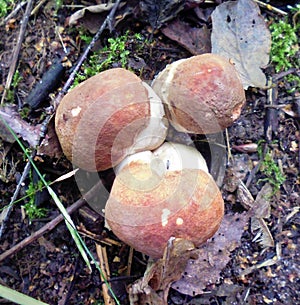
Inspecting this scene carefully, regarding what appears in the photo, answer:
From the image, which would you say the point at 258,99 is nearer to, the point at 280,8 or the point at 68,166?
the point at 280,8

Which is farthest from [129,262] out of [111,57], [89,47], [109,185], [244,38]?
[244,38]

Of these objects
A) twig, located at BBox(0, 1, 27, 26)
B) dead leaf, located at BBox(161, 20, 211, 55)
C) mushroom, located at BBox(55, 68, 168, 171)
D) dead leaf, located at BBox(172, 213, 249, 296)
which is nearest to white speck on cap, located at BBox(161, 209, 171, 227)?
mushroom, located at BBox(55, 68, 168, 171)

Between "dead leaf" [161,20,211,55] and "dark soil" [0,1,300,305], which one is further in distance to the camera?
"dead leaf" [161,20,211,55]

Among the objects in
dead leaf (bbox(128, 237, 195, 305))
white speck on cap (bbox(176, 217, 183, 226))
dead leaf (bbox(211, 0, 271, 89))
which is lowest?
dead leaf (bbox(128, 237, 195, 305))

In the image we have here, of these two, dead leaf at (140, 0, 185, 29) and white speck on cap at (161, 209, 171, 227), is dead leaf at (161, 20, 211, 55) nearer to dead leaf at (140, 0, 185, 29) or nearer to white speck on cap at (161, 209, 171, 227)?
dead leaf at (140, 0, 185, 29)

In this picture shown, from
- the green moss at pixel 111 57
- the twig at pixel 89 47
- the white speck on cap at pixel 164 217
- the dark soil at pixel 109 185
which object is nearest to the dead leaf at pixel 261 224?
the dark soil at pixel 109 185
